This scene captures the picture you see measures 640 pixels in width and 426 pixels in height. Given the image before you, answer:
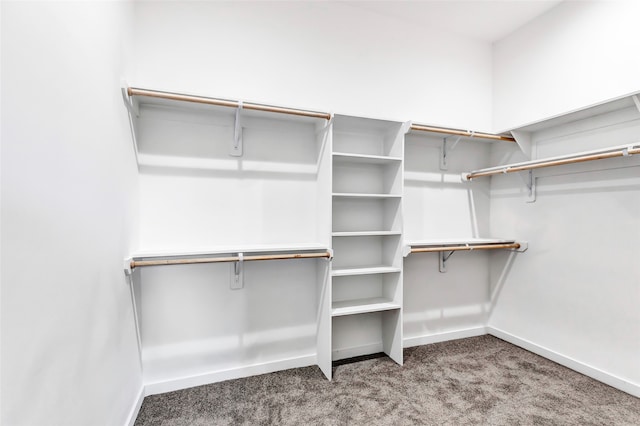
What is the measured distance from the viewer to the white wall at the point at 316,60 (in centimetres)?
202

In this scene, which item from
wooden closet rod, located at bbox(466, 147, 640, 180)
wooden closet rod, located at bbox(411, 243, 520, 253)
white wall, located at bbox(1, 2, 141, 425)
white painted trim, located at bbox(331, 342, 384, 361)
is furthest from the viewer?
white painted trim, located at bbox(331, 342, 384, 361)

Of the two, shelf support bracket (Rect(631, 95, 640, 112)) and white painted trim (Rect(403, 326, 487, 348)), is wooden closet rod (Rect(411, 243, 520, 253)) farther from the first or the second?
shelf support bracket (Rect(631, 95, 640, 112))

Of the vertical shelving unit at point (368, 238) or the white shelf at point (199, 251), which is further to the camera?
the vertical shelving unit at point (368, 238)

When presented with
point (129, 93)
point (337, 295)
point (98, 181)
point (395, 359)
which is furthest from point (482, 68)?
point (98, 181)

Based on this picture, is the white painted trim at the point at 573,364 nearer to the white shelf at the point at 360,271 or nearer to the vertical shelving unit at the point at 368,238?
the vertical shelving unit at the point at 368,238

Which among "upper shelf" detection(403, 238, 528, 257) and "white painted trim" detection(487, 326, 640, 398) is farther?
"upper shelf" detection(403, 238, 528, 257)

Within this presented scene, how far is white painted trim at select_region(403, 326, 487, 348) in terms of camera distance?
104 inches

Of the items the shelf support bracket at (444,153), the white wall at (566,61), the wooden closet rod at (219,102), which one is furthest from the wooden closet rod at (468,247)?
the wooden closet rod at (219,102)

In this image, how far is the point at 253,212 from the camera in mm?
2178

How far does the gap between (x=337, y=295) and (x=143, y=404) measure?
57.6 inches

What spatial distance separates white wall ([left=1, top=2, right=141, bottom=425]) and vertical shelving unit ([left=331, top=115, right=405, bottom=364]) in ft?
4.69

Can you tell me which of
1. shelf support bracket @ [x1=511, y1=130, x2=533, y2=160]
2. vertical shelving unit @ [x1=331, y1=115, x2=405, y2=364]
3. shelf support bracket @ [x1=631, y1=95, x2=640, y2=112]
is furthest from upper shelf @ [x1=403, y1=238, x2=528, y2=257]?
shelf support bracket @ [x1=631, y1=95, x2=640, y2=112]

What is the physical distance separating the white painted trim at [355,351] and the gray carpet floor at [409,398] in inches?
4.5

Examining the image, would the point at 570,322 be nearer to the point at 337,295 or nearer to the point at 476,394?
the point at 476,394
